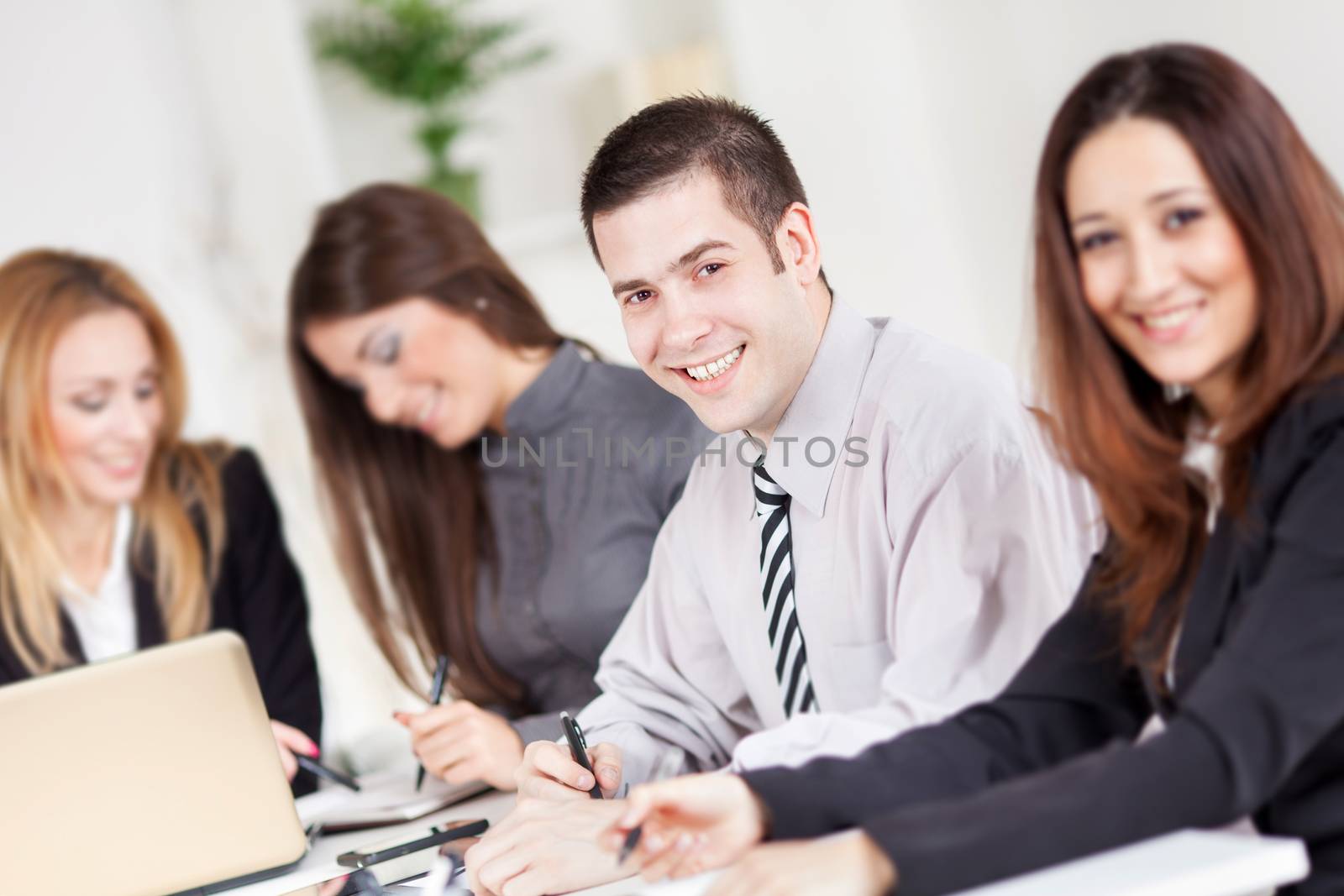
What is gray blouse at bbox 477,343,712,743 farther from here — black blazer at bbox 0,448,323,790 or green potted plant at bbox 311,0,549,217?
green potted plant at bbox 311,0,549,217

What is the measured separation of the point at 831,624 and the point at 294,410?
2.08 meters

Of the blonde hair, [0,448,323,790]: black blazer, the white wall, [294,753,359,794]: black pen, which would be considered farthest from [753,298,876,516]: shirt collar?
the blonde hair

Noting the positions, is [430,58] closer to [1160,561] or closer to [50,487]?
[50,487]

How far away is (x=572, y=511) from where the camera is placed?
5.62 feet

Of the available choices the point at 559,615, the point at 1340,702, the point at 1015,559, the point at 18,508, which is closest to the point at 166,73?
the point at 18,508

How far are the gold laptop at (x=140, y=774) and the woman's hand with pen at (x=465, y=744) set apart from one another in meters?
0.23

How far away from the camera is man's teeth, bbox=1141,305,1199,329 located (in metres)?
0.97

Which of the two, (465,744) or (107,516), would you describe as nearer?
(465,744)

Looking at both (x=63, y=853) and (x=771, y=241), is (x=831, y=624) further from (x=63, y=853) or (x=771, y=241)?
(x=63, y=853)

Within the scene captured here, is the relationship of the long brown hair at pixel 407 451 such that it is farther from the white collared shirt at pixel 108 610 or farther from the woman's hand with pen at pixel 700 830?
the woman's hand with pen at pixel 700 830

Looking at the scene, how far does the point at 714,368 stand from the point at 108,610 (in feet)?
4.45

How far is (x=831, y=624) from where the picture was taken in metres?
1.31

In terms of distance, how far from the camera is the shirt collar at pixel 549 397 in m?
1.78

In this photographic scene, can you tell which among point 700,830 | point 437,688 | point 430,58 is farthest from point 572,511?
point 430,58
